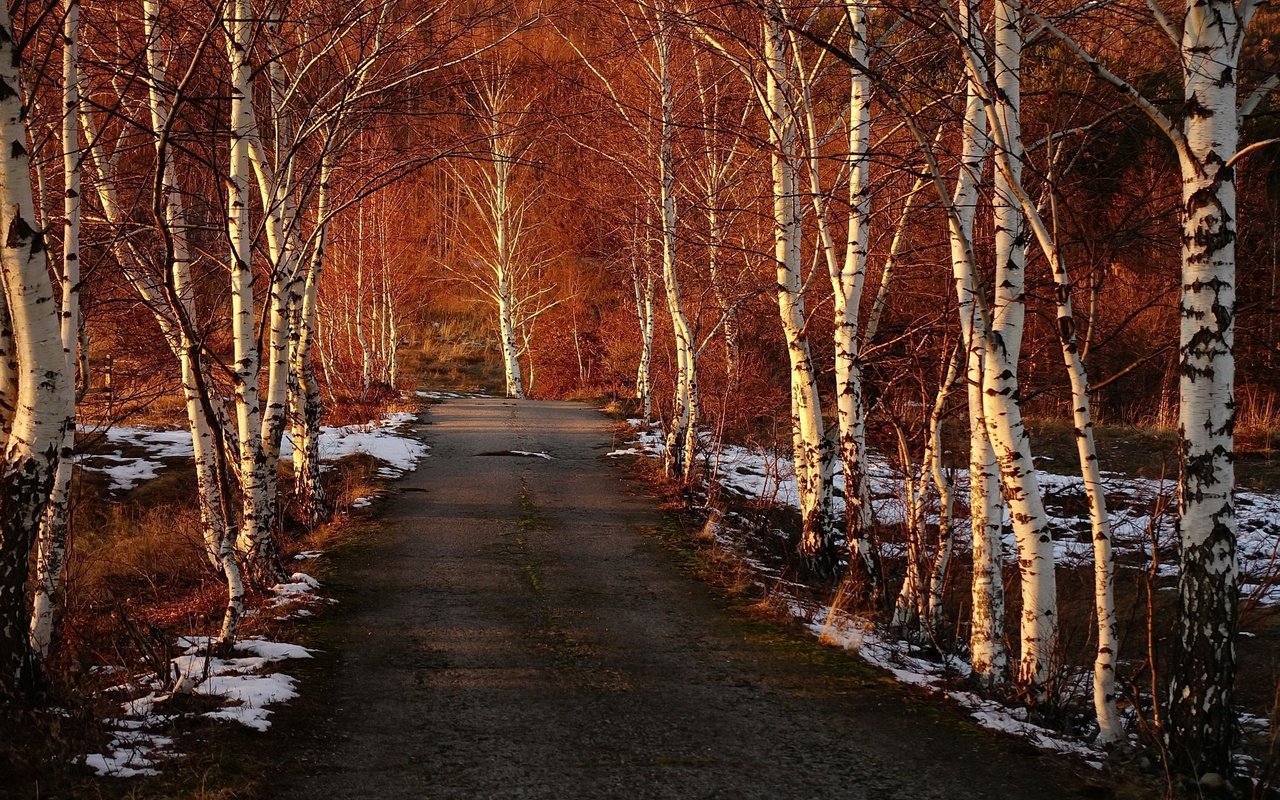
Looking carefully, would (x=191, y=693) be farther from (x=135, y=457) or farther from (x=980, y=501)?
(x=135, y=457)

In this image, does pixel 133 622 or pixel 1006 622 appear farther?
pixel 1006 622

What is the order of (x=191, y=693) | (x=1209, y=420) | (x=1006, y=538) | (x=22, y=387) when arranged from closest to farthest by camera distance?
1. (x=1209, y=420)
2. (x=22, y=387)
3. (x=191, y=693)
4. (x=1006, y=538)

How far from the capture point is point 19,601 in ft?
16.3

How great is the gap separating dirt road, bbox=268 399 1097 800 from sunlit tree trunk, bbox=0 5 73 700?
143 centimetres

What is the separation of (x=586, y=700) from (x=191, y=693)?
2227mm

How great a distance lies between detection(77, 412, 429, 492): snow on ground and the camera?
14953 mm

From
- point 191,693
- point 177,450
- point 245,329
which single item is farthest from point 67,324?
point 177,450

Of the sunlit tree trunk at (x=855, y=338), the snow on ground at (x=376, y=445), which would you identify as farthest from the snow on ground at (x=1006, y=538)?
the snow on ground at (x=376, y=445)

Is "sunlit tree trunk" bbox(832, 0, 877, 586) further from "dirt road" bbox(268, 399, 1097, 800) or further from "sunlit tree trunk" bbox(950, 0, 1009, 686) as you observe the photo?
"sunlit tree trunk" bbox(950, 0, 1009, 686)

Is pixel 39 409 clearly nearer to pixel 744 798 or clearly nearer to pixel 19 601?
pixel 19 601

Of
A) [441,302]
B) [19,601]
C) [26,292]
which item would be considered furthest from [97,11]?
[441,302]

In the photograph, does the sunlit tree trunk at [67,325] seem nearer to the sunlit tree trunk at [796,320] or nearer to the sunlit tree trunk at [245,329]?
the sunlit tree trunk at [245,329]

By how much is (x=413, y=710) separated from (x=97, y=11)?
311 inches

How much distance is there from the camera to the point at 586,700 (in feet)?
19.8
